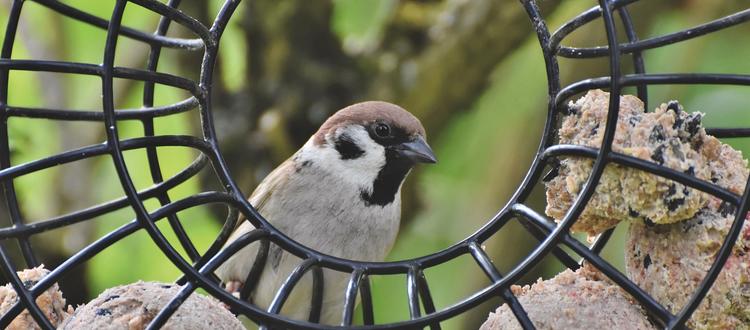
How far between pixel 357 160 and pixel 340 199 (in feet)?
0.34

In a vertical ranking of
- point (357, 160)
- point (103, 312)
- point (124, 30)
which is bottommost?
point (103, 312)

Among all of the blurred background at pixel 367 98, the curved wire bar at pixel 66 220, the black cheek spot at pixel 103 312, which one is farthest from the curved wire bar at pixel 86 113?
the blurred background at pixel 367 98

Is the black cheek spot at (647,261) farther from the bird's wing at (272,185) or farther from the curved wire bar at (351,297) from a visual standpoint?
the bird's wing at (272,185)

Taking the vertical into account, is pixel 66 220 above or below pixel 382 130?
below

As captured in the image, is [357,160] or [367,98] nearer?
[357,160]

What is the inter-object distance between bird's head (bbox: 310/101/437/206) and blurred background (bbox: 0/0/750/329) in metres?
0.71

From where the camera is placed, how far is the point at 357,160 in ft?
7.77

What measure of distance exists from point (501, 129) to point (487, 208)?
255 mm

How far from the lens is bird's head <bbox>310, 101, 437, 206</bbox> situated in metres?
2.25

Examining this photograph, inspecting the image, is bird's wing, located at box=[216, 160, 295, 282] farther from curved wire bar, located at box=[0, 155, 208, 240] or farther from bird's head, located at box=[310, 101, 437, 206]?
curved wire bar, located at box=[0, 155, 208, 240]

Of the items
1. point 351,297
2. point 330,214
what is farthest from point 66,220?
point 330,214

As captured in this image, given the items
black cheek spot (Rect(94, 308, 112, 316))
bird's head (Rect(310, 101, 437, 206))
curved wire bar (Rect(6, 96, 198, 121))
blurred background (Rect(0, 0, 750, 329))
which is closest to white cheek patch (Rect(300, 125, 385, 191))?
bird's head (Rect(310, 101, 437, 206))

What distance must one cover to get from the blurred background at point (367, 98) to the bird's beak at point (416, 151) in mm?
839

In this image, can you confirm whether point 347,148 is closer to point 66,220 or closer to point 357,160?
point 357,160
